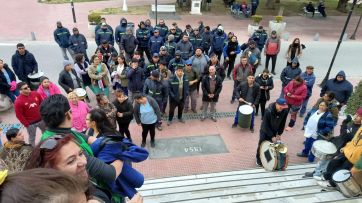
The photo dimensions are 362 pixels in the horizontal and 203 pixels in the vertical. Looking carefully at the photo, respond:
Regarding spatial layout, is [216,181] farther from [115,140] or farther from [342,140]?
[115,140]

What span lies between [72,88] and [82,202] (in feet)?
25.6

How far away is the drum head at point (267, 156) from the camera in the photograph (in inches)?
257

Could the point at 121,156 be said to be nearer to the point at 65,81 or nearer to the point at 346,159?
the point at 346,159

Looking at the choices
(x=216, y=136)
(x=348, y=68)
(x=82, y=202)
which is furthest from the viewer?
(x=348, y=68)

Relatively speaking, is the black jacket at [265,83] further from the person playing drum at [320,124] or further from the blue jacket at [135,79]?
the blue jacket at [135,79]

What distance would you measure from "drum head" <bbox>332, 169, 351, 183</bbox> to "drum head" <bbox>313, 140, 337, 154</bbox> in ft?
1.81

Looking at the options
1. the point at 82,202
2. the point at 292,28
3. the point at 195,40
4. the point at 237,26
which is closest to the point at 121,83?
the point at 195,40

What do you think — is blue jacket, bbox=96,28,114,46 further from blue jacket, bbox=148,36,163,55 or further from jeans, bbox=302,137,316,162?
jeans, bbox=302,137,316,162

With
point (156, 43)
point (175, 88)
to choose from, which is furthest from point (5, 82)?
point (156, 43)

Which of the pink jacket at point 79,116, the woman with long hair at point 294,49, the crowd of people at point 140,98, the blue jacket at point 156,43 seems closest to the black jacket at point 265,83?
the crowd of people at point 140,98

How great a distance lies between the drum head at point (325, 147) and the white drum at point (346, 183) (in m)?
0.55

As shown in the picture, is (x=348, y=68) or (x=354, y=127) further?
(x=348, y=68)

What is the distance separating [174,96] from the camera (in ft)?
28.2

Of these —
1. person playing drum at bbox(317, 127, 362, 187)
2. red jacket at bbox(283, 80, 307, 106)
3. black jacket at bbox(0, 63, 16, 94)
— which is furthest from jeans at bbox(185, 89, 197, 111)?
black jacket at bbox(0, 63, 16, 94)
